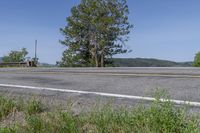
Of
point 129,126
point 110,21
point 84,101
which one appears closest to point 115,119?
point 129,126

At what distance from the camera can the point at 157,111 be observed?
4.52 meters

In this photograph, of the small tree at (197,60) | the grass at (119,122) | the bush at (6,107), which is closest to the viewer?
the grass at (119,122)

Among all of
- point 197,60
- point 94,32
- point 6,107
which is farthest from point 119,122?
point 197,60

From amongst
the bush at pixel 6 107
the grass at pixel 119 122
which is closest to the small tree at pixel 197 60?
the bush at pixel 6 107

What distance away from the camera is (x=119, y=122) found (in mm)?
4738

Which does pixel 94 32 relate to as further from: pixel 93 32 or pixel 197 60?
pixel 197 60

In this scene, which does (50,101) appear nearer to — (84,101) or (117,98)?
(84,101)

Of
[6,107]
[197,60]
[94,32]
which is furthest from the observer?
[197,60]

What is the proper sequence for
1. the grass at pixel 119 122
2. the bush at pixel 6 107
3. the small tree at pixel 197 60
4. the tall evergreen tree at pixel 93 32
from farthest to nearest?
the small tree at pixel 197 60, the tall evergreen tree at pixel 93 32, the bush at pixel 6 107, the grass at pixel 119 122

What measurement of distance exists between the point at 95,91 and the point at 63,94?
0.74 m

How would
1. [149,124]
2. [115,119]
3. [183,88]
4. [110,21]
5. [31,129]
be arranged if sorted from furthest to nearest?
[110,21] → [183,88] → [31,129] → [115,119] → [149,124]

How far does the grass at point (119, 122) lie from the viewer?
4.31 metres

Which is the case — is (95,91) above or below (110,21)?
below

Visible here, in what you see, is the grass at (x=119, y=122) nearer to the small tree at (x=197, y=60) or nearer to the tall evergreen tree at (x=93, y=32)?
the tall evergreen tree at (x=93, y=32)
